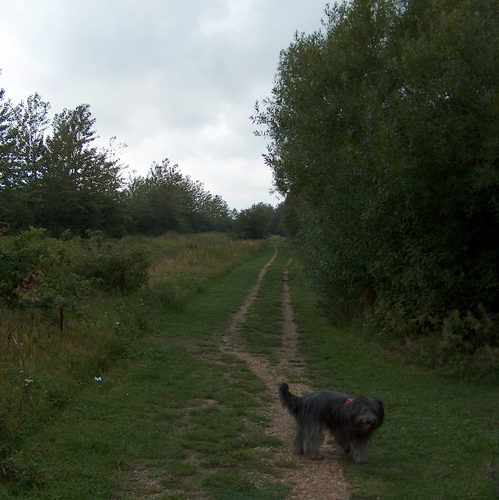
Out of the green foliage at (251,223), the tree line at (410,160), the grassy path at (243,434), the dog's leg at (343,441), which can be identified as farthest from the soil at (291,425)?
the green foliage at (251,223)

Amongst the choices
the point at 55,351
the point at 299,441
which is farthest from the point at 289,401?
the point at 55,351

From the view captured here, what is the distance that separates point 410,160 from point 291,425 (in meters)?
4.56

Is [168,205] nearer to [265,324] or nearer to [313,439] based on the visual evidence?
[265,324]

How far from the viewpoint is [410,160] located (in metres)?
8.70

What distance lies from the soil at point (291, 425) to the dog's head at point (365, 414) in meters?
0.55

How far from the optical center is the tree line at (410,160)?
8688 millimetres

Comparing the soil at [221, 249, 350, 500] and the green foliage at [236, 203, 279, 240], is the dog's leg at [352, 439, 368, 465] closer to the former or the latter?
the soil at [221, 249, 350, 500]

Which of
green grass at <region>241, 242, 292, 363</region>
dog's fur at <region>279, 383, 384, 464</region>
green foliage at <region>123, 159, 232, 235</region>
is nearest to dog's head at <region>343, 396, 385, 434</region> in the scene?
dog's fur at <region>279, 383, 384, 464</region>

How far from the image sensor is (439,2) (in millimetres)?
10344

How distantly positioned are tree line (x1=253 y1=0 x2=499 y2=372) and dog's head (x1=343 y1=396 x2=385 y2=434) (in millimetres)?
4308

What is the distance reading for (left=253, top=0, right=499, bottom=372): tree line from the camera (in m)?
8.69

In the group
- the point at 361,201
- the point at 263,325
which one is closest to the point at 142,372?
the point at 361,201

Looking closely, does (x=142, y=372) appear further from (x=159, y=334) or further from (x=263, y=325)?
(x=263, y=325)

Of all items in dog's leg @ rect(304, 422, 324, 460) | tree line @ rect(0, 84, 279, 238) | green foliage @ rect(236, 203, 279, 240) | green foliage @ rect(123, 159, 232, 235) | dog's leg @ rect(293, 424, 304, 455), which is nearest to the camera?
dog's leg @ rect(304, 422, 324, 460)
